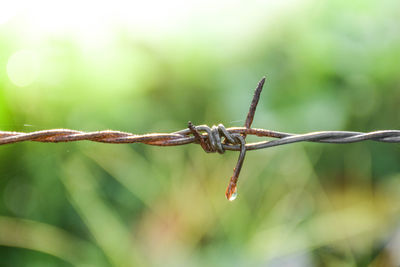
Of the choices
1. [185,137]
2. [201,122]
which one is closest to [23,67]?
[201,122]

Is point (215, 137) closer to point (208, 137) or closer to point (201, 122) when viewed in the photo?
point (208, 137)

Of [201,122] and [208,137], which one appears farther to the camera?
[201,122]

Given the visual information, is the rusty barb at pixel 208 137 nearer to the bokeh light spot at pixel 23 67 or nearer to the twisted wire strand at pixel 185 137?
the twisted wire strand at pixel 185 137

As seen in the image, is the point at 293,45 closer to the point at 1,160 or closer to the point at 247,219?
the point at 247,219

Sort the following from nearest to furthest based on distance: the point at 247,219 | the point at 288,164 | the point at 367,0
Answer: the point at 247,219 < the point at 288,164 < the point at 367,0

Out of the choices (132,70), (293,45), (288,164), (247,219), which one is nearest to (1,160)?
(132,70)

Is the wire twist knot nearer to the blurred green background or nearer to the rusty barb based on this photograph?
the rusty barb

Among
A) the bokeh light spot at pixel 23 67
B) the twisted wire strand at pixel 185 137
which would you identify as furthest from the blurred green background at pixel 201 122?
the twisted wire strand at pixel 185 137

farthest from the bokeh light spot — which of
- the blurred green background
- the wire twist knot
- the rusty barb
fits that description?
the wire twist knot
